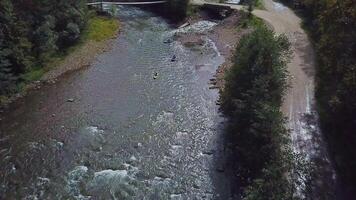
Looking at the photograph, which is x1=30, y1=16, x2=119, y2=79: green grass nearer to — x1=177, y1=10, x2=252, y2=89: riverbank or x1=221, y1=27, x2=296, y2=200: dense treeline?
x1=177, y1=10, x2=252, y2=89: riverbank

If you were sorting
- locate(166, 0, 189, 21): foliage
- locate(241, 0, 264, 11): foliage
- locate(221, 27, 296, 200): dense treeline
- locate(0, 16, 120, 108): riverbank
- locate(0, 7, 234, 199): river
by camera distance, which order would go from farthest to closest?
locate(166, 0, 189, 21): foliage < locate(241, 0, 264, 11): foliage < locate(0, 16, 120, 108): riverbank < locate(0, 7, 234, 199): river < locate(221, 27, 296, 200): dense treeline

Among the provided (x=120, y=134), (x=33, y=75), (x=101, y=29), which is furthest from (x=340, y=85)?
(x=101, y=29)

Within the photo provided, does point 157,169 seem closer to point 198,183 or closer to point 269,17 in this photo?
point 198,183

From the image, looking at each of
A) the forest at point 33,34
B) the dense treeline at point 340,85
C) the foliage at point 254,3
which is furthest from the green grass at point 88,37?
the dense treeline at point 340,85

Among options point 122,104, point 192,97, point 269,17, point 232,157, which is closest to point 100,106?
point 122,104

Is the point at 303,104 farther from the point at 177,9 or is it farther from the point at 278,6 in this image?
the point at 177,9

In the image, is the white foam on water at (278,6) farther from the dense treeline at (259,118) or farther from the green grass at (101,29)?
the dense treeline at (259,118)

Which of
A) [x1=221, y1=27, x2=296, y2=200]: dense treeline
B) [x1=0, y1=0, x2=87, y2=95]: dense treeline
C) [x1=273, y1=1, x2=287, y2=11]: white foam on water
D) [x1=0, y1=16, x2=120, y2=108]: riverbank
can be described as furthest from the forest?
[x1=273, y1=1, x2=287, y2=11]: white foam on water
